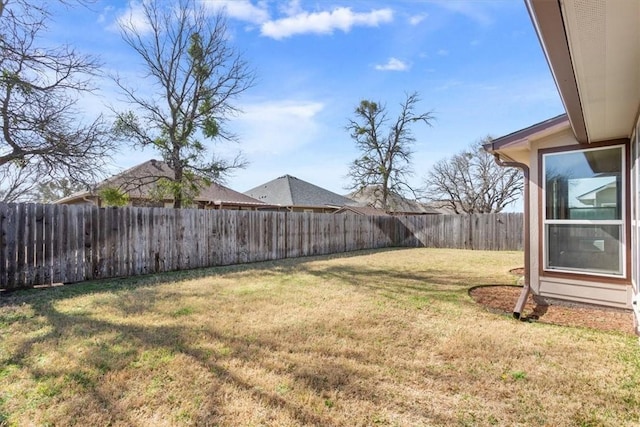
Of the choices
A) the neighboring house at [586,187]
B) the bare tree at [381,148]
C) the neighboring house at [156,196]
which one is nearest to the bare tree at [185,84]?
the neighboring house at [156,196]

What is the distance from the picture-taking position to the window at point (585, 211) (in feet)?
15.2

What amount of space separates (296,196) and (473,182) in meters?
13.9

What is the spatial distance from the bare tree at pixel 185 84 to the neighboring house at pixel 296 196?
9.44 metres

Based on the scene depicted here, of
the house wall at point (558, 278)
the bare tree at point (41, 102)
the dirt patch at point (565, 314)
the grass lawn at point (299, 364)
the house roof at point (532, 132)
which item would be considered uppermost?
the bare tree at point (41, 102)

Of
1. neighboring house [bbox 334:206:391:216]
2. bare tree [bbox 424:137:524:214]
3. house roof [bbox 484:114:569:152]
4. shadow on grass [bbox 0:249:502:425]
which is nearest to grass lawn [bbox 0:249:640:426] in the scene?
shadow on grass [bbox 0:249:502:425]

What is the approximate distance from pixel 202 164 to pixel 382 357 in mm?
11073

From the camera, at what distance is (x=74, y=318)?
4.11m

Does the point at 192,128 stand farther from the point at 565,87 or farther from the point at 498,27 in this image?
the point at 565,87

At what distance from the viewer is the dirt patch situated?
4.07 m

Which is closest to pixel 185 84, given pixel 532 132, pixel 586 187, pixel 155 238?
pixel 155 238

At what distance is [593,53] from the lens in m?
2.42

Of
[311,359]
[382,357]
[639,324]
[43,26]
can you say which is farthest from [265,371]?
[43,26]

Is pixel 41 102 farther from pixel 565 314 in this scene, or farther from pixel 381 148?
pixel 381 148

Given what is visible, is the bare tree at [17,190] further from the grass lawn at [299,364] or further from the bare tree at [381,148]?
the bare tree at [381,148]
